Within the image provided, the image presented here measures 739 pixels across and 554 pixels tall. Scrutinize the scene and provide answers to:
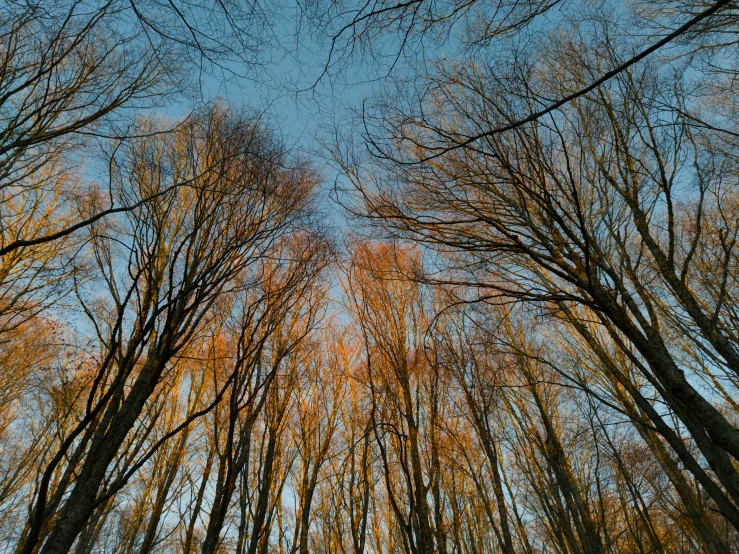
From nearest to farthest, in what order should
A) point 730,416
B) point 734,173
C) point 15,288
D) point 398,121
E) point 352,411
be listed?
point 398,121
point 734,173
point 15,288
point 352,411
point 730,416

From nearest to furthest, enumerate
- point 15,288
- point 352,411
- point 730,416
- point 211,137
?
point 211,137
point 15,288
point 352,411
point 730,416

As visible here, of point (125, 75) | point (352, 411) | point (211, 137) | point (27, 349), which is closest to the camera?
point (211, 137)

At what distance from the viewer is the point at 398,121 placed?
10.5 ft

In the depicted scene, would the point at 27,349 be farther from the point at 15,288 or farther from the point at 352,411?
the point at 352,411

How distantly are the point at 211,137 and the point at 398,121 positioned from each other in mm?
1455

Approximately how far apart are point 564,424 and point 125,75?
10185 mm

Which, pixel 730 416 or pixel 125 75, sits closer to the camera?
pixel 125 75

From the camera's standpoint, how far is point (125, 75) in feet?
13.7

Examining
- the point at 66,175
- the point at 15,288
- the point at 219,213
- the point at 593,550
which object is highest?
the point at 66,175

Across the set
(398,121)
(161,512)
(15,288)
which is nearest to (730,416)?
(398,121)

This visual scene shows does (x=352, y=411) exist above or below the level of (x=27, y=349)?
below

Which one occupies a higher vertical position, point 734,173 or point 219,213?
point 734,173

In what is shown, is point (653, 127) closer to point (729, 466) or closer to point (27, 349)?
point (729, 466)

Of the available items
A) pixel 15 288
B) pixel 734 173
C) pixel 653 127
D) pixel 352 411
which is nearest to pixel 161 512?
pixel 352 411
